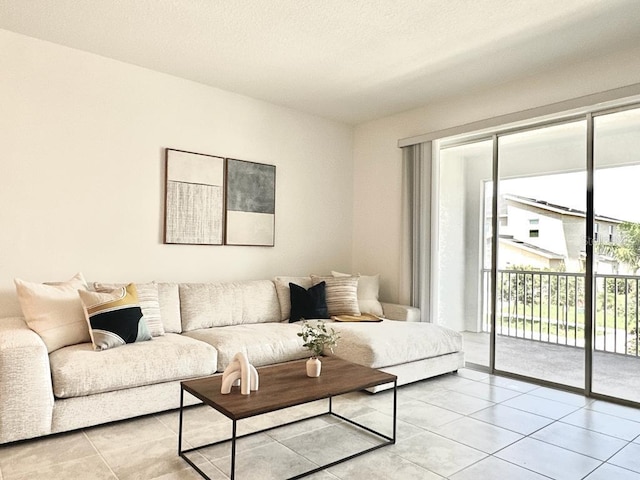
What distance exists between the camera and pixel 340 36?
3322 millimetres

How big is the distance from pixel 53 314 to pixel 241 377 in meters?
1.44

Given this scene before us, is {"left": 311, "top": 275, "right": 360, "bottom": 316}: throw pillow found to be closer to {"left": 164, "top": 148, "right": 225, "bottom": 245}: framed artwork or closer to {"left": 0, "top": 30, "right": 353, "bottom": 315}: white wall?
{"left": 0, "top": 30, "right": 353, "bottom": 315}: white wall

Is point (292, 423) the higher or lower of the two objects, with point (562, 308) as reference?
lower

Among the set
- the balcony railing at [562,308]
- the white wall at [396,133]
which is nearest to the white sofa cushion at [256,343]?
the white wall at [396,133]

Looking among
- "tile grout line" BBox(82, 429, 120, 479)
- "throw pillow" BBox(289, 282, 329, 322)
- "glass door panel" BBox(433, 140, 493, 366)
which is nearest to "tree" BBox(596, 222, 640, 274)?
"glass door panel" BBox(433, 140, 493, 366)

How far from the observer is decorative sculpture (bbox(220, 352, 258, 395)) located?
7.55 feet

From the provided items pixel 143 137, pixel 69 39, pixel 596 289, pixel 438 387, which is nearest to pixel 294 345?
pixel 438 387

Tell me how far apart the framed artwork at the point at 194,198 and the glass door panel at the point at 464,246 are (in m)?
2.21

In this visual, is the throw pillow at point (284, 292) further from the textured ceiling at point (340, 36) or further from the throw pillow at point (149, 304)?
the textured ceiling at point (340, 36)

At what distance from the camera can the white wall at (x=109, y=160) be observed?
3.41 metres

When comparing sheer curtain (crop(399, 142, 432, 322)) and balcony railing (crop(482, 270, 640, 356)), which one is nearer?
balcony railing (crop(482, 270, 640, 356))

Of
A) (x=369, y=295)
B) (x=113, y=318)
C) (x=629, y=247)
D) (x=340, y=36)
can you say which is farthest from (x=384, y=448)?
(x=340, y=36)

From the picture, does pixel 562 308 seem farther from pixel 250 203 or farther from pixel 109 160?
pixel 109 160

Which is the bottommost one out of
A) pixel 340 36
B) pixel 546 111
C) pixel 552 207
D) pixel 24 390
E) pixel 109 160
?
pixel 24 390
